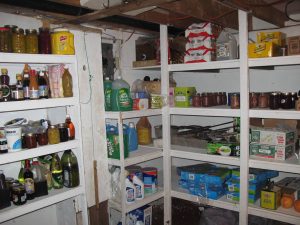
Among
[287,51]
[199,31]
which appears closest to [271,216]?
[287,51]

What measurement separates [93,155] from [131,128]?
376 mm

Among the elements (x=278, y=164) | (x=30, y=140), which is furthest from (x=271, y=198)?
(x=30, y=140)

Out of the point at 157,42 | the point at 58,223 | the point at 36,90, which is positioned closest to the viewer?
the point at 36,90

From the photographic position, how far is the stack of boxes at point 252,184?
1965mm

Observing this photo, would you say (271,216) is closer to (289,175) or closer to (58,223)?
(289,175)

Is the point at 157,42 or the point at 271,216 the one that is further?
the point at 157,42

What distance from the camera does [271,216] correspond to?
1812 mm

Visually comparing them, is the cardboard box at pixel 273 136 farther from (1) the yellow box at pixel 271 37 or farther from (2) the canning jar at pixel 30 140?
(2) the canning jar at pixel 30 140

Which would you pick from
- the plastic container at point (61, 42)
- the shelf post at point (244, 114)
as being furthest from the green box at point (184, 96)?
the plastic container at point (61, 42)

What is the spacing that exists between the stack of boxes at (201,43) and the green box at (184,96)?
0.79 ft

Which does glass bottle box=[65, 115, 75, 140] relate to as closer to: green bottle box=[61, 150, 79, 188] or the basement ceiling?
green bottle box=[61, 150, 79, 188]

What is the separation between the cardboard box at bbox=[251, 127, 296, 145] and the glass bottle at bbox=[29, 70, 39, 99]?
4.89 feet

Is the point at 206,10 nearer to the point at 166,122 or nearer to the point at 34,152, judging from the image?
the point at 166,122

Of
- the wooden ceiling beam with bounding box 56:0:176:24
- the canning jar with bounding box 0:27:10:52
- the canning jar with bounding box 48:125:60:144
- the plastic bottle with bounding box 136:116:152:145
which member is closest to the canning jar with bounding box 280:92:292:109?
the wooden ceiling beam with bounding box 56:0:176:24
